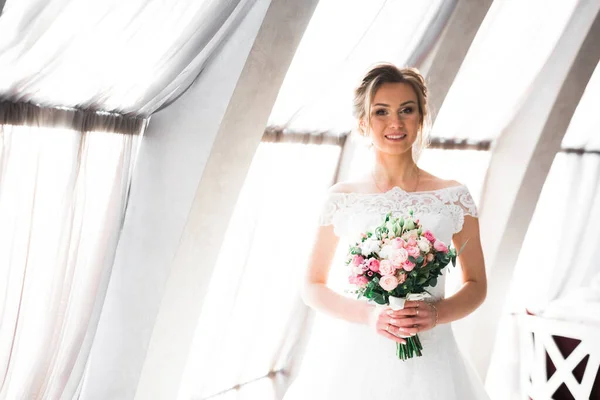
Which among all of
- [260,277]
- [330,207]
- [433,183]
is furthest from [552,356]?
[330,207]

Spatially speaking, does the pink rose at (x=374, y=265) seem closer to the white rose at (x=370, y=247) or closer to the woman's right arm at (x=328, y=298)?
the white rose at (x=370, y=247)

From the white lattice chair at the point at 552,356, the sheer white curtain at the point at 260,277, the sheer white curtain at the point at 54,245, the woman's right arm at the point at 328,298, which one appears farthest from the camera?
the white lattice chair at the point at 552,356

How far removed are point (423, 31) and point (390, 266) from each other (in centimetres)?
254

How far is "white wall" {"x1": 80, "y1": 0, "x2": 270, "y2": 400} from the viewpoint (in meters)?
3.25

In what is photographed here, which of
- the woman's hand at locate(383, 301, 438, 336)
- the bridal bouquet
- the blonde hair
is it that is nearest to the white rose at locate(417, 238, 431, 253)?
the bridal bouquet

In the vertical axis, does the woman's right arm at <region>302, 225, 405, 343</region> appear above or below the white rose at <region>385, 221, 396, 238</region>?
below

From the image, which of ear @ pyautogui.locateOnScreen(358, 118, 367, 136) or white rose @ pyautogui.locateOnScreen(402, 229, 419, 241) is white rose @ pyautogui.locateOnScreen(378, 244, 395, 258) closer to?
white rose @ pyautogui.locateOnScreen(402, 229, 419, 241)

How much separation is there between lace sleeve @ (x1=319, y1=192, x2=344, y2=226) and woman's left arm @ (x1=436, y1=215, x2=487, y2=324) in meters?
0.50

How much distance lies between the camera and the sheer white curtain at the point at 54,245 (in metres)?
2.66

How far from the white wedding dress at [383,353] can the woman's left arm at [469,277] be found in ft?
0.16

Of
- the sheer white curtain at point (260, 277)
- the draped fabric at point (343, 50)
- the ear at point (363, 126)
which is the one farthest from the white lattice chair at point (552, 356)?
the ear at point (363, 126)

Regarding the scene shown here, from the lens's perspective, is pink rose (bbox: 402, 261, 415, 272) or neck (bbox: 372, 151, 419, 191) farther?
neck (bbox: 372, 151, 419, 191)

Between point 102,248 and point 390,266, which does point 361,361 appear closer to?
point 390,266

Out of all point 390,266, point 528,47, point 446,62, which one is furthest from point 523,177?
point 390,266
